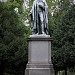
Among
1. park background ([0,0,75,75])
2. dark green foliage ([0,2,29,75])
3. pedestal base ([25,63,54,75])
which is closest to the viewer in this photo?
pedestal base ([25,63,54,75])

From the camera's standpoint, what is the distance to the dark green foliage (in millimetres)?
27938

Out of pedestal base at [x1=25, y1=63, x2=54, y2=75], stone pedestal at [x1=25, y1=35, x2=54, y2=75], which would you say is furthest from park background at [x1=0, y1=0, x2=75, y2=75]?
pedestal base at [x1=25, y1=63, x2=54, y2=75]

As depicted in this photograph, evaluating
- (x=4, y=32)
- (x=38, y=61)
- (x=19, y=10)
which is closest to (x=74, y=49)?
(x=4, y=32)

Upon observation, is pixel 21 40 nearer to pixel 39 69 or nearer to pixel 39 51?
pixel 39 51

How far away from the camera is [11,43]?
2814 centimetres

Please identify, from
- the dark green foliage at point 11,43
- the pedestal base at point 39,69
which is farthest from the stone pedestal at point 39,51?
the dark green foliage at point 11,43

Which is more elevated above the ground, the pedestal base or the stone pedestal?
the stone pedestal

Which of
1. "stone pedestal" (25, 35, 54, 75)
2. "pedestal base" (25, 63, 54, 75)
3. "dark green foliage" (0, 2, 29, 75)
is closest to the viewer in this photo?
"pedestal base" (25, 63, 54, 75)

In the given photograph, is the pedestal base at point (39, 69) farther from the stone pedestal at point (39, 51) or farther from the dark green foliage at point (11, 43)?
the dark green foliage at point (11, 43)

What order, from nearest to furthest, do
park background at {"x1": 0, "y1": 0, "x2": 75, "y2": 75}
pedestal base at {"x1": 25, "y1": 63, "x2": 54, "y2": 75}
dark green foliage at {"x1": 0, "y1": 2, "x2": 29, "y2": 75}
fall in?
pedestal base at {"x1": 25, "y1": 63, "x2": 54, "y2": 75} → dark green foliage at {"x1": 0, "y1": 2, "x2": 29, "y2": 75} → park background at {"x1": 0, "y1": 0, "x2": 75, "y2": 75}

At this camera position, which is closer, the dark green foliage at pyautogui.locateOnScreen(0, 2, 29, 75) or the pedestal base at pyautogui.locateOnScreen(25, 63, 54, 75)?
the pedestal base at pyautogui.locateOnScreen(25, 63, 54, 75)

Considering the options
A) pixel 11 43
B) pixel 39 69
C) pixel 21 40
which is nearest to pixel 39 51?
pixel 39 69

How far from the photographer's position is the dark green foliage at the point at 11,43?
27.9 metres

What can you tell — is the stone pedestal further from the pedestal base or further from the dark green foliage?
the dark green foliage
